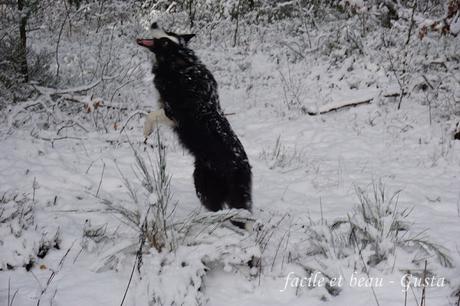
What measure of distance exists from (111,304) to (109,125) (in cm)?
477

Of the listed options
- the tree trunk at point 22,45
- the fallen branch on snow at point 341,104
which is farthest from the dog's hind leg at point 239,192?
the tree trunk at point 22,45

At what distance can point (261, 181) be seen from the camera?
5.11m

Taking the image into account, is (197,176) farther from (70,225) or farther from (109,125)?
(109,125)

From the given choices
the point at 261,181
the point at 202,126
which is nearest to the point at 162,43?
the point at 202,126

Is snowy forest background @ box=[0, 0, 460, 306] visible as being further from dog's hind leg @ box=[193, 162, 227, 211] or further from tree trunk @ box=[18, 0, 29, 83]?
dog's hind leg @ box=[193, 162, 227, 211]

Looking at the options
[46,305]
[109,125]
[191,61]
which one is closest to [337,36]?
[109,125]

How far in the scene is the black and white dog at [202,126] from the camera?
345 cm

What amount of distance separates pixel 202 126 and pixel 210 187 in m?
0.52

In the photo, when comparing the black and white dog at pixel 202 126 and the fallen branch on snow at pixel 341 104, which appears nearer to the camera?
the black and white dog at pixel 202 126

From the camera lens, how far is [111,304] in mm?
2473

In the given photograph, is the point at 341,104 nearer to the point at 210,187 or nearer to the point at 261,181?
the point at 261,181

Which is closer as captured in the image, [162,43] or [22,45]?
[162,43]

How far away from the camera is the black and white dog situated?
3.45 metres

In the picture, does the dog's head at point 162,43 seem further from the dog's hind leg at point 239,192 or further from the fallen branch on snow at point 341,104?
the fallen branch on snow at point 341,104
